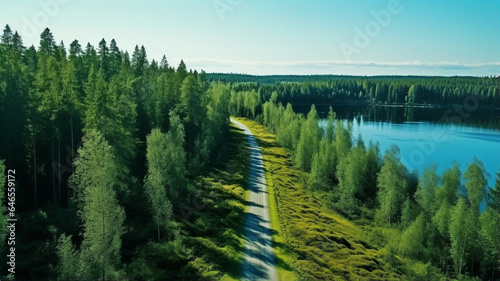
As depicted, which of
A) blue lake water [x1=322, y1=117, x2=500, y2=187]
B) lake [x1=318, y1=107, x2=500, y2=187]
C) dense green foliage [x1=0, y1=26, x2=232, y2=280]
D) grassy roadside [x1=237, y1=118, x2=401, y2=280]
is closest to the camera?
dense green foliage [x1=0, y1=26, x2=232, y2=280]

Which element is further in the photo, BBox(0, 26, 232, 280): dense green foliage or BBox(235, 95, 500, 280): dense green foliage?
BBox(235, 95, 500, 280): dense green foliage

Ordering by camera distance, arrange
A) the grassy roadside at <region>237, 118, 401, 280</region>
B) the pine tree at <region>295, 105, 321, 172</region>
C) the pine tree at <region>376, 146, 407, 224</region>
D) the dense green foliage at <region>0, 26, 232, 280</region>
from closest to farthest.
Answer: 1. the dense green foliage at <region>0, 26, 232, 280</region>
2. the grassy roadside at <region>237, 118, 401, 280</region>
3. the pine tree at <region>376, 146, 407, 224</region>
4. the pine tree at <region>295, 105, 321, 172</region>

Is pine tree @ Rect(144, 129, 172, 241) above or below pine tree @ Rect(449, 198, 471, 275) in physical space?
above

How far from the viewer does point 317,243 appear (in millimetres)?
38500

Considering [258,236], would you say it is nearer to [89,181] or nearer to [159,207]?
[159,207]

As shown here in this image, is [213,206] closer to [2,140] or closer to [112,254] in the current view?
[112,254]

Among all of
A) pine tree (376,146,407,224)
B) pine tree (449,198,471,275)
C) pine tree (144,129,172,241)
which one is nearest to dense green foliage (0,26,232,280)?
pine tree (144,129,172,241)

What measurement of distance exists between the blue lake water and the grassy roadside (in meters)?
29.3

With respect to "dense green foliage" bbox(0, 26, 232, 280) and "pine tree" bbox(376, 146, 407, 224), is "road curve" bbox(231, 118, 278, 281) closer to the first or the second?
"dense green foliage" bbox(0, 26, 232, 280)

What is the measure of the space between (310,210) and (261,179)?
1335 cm

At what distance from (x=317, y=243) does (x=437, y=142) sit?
74320 millimetres

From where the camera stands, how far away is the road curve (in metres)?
31.3

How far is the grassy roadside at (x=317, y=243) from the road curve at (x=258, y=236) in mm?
985

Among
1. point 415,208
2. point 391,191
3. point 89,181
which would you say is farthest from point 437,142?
point 89,181
